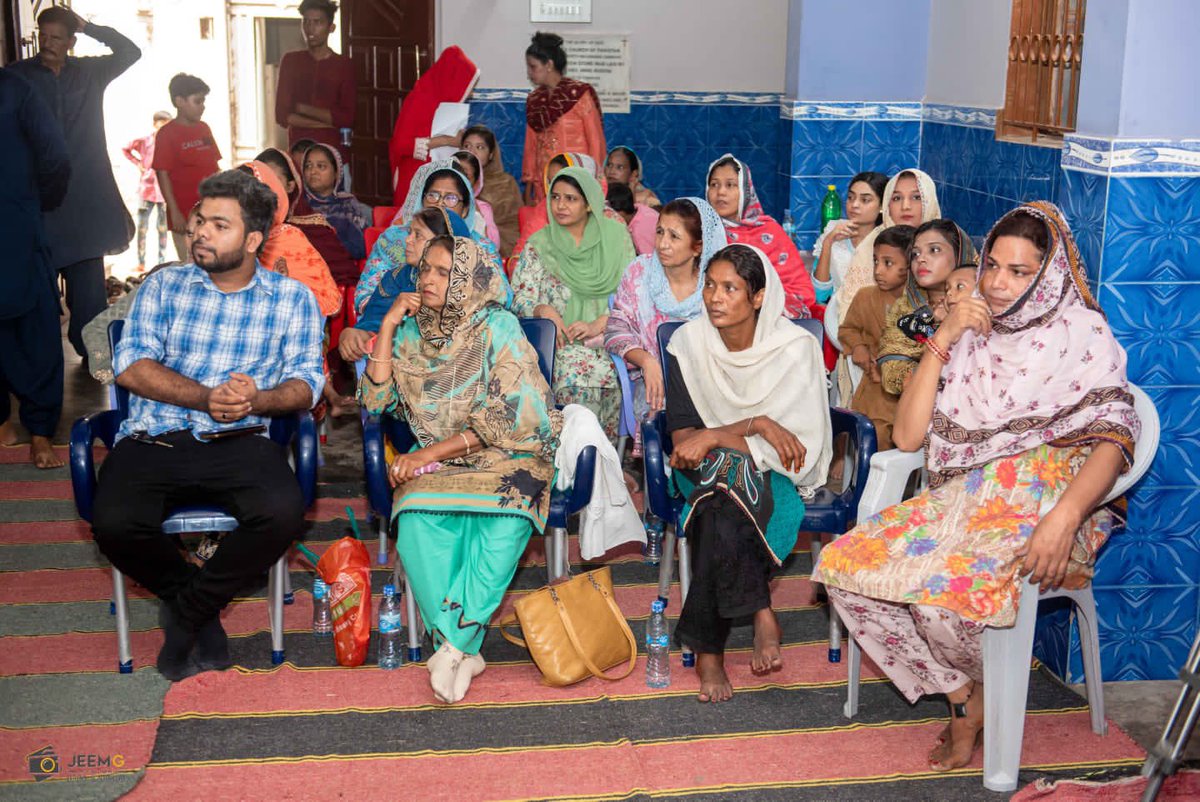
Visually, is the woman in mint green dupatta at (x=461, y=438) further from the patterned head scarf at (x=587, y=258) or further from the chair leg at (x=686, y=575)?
the patterned head scarf at (x=587, y=258)

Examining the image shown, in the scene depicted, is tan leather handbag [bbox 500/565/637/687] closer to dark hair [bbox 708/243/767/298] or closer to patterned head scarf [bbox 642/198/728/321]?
dark hair [bbox 708/243/767/298]

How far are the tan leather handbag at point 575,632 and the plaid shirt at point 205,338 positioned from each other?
34.8 inches

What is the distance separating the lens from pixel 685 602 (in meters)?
3.42

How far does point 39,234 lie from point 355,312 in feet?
4.76

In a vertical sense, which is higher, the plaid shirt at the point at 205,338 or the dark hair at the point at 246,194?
the dark hair at the point at 246,194

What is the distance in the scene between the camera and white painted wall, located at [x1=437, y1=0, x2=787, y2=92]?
8.02m

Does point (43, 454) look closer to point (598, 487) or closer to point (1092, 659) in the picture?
point (598, 487)

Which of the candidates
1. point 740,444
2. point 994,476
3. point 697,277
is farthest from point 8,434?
point 994,476

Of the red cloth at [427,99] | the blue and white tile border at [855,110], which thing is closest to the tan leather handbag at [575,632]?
the blue and white tile border at [855,110]

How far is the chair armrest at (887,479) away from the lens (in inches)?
126

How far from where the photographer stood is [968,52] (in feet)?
19.0

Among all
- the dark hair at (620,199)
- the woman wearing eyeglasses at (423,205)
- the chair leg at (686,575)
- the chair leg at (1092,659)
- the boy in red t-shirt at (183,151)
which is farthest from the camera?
the boy in red t-shirt at (183,151)

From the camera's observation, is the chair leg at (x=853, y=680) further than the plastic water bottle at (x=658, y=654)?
No

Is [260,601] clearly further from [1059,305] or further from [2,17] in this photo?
[2,17]
